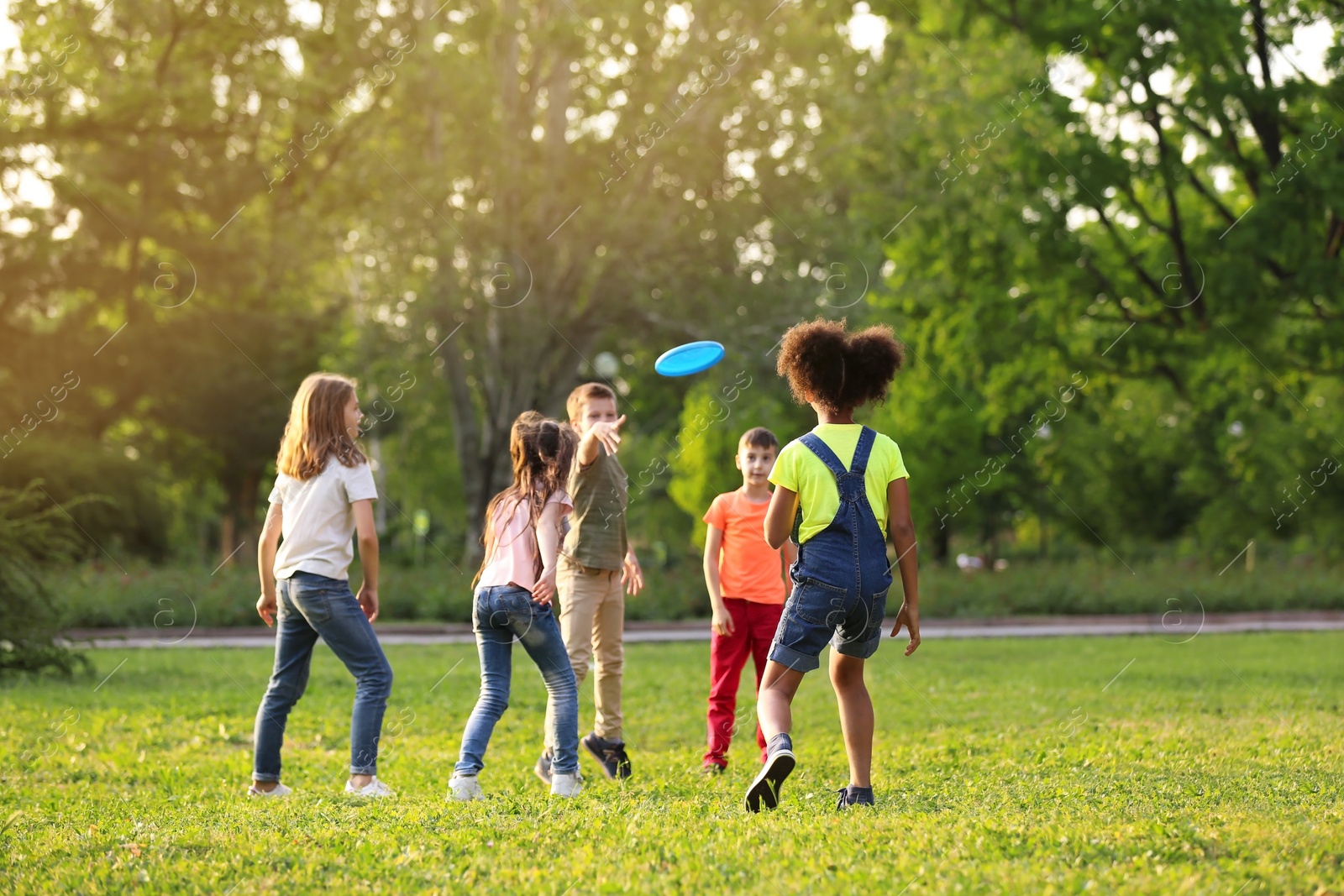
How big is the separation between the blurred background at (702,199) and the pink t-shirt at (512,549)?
13.4m

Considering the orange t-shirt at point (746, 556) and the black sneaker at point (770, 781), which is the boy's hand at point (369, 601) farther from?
the black sneaker at point (770, 781)

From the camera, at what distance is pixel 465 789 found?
5.84 metres

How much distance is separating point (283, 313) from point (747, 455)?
27.0 metres

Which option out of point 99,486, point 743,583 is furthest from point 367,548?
point 99,486

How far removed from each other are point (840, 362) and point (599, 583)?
204 cm

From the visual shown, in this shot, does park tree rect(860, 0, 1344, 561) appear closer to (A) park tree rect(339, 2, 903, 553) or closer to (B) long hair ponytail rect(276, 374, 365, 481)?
(A) park tree rect(339, 2, 903, 553)

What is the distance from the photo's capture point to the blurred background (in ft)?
62.4

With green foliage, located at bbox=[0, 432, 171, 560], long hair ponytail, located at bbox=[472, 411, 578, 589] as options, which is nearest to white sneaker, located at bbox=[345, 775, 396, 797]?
long hair ponytail, located at bbox=[472, 411, 578, 589]

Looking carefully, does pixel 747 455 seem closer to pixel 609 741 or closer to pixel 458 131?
pixel 609 741

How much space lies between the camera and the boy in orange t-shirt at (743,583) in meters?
6.77

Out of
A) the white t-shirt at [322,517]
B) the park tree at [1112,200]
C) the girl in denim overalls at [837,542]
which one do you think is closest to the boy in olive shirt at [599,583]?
the white t-shirt at [322,517]

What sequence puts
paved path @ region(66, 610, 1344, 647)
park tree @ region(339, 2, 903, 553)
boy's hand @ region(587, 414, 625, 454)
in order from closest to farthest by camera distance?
boy's hand @ region(587, 414, 625, 454), paved path @ region(66, 610, 1344, 647), park tree @ region(339, 2, 903, 553)

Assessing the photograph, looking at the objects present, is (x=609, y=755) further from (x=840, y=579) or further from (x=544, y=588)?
(x=840, y=579)

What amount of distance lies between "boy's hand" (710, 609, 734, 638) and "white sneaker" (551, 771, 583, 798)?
110cm
